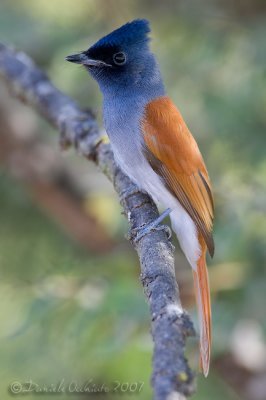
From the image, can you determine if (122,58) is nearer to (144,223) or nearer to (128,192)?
(128,192)

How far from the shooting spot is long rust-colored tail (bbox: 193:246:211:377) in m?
2.90

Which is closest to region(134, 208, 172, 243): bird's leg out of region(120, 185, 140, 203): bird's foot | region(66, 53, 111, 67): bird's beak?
region(120, 185, 140, 203): bird's foot

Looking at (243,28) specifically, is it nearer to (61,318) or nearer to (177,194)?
(177,194)

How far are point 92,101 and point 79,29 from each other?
634 millimetres

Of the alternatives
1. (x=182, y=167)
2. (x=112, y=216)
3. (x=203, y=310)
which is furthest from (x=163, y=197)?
(x=112, y=216)

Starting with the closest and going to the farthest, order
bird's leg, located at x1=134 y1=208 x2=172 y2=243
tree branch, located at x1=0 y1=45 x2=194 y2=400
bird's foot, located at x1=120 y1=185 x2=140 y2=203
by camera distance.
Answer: tree branch, located at x1=0 y1=45 x2=194 y2=400 < bird's leg, located at x1=134 y1=208 x2=172 y2=243 < bird's foot, located at x1=120 y1=185 x2=140 y2=203

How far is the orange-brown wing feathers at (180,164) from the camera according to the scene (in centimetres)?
334

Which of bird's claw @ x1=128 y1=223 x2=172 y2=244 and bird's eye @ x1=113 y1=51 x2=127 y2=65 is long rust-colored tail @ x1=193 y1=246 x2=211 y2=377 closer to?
bird's claw @ x1=128 y1=223 x2=172 y2=244

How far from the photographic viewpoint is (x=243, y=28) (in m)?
4.79

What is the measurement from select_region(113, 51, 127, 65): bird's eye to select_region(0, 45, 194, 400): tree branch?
0.30 metres

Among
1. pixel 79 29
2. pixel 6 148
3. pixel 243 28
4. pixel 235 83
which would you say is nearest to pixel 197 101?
pixel 235 83

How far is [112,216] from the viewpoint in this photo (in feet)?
15.3

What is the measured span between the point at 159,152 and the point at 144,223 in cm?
53

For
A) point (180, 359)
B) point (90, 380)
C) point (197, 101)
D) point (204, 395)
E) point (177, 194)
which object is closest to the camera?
point (180, 359)
